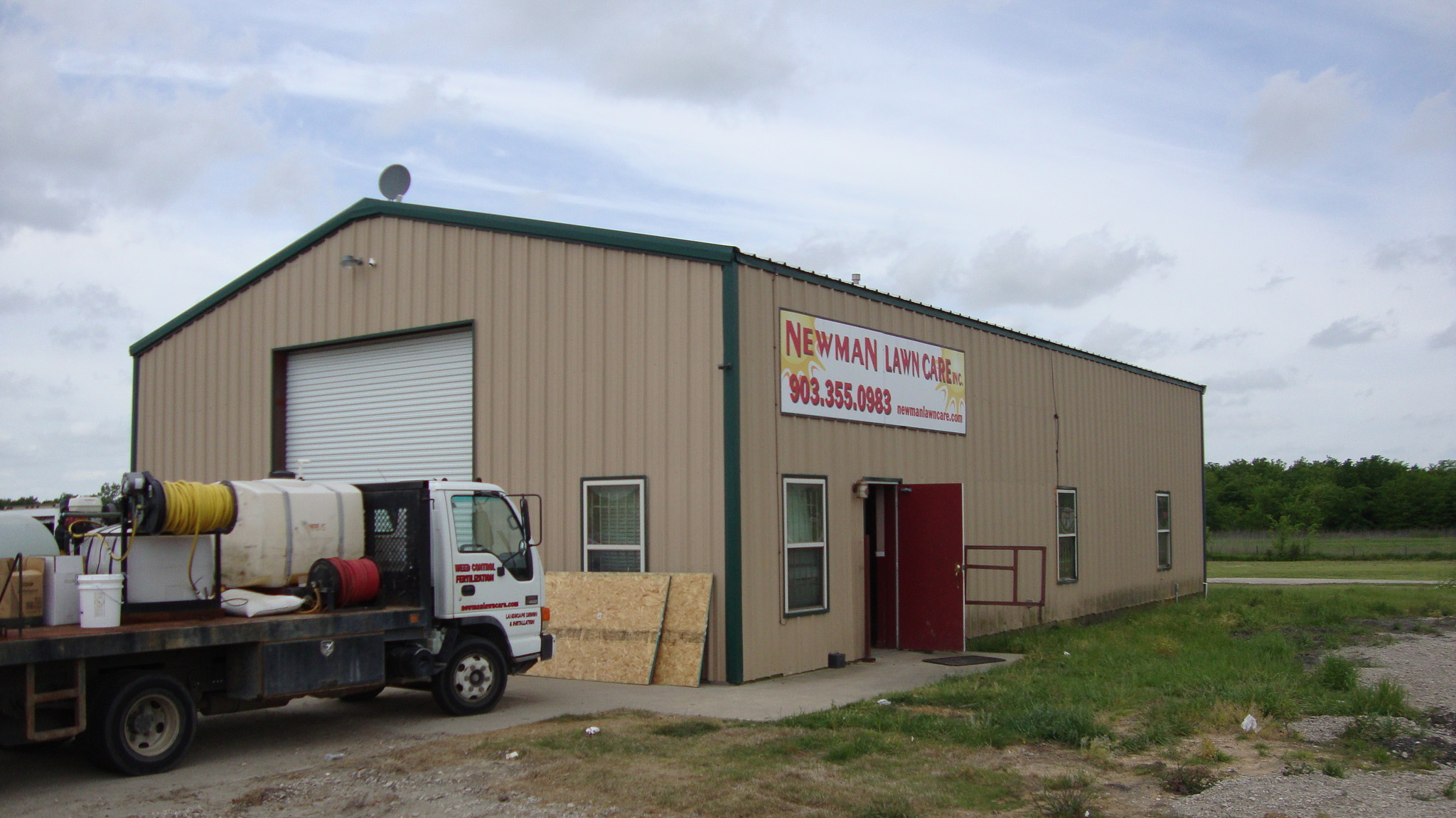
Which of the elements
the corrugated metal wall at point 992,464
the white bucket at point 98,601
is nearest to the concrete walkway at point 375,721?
the corrugated metal wall at point 992,464

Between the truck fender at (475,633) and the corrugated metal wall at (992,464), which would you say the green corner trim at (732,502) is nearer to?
the corrugated metal wall at (992,464)

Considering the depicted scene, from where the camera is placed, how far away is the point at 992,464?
60.8 ft

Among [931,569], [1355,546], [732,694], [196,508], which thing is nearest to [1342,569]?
[1355,546]

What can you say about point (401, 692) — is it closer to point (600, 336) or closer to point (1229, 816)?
point (600, 336)

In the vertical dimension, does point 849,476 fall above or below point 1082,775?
above

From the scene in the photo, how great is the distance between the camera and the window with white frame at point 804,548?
13.8 metres

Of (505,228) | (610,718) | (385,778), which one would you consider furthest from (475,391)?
(385,778)

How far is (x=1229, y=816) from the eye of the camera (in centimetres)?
700

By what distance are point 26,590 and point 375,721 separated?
3468 millimetres

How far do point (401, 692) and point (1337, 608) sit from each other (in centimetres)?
1753

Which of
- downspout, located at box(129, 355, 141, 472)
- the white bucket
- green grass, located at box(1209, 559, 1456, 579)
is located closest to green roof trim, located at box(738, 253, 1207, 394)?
the white bucket

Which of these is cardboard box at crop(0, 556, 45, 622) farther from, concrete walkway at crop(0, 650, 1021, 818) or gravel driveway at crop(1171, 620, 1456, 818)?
gravel driveway at crop(1171, 620, 1456, 818)

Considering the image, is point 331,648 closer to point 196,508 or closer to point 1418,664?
point 196,508

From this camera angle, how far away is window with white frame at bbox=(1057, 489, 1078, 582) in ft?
66.9
